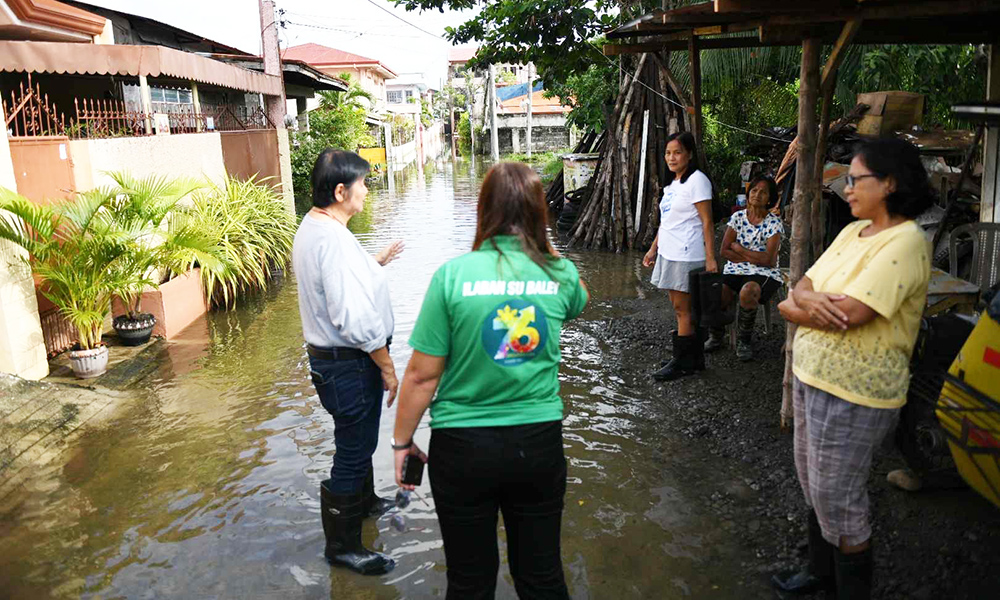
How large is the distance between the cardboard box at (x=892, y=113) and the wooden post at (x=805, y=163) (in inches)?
165

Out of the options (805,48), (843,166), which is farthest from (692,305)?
(843,166)

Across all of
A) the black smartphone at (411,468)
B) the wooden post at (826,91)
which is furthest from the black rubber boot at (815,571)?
the wooden post at (826,91)

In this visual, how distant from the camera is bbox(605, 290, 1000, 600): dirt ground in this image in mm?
3105

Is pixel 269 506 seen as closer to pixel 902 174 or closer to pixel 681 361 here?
pixel 681 361

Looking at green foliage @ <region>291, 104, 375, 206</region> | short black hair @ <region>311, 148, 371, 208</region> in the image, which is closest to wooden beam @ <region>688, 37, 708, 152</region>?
short black hair @ <region>311, 148, 371, 208</region>

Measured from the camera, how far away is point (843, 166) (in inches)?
302

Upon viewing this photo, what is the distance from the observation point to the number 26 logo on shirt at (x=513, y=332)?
2258mm

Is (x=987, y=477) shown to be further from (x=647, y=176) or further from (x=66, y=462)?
(x=647, y=176)

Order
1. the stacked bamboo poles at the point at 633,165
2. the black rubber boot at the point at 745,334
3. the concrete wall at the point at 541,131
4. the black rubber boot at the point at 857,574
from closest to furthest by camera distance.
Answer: the black rubber boot at the point at 857,574
the black rubber boot at the point at 745,334
the stacked bamboo poles at the point at 633,165
the concrete wall at the point at 541,131

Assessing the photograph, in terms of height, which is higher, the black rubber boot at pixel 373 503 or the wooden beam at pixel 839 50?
the wooden beam at pixel 839 50

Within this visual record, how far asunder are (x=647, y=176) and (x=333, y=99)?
52.1ft

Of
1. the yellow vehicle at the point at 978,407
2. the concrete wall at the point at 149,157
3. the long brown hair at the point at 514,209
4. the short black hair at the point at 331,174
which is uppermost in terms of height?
the concrete wall at the point at 149,157

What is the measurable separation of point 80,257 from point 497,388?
197 inches

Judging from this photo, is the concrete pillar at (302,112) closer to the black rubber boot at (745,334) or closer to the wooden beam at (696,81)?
the wooden beam at (696,81)
